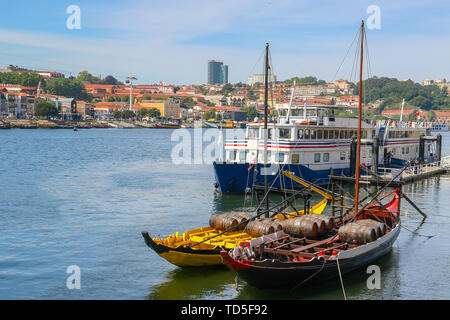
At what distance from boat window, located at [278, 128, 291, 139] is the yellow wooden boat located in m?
19.3

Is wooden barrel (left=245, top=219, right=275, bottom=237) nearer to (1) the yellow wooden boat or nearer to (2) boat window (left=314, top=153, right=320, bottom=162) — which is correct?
(1) the yellow wooden boat

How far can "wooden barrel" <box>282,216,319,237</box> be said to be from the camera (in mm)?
22230

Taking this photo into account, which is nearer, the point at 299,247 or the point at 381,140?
the point at 299,247

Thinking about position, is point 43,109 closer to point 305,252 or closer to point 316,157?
point 316,157

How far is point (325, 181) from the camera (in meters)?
43.8

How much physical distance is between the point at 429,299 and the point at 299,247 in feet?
17.3

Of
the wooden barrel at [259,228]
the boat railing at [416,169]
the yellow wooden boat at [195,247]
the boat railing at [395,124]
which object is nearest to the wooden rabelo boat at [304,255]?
the wooden barrel at [259,228]

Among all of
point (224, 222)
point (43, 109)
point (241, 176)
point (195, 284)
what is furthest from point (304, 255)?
point (43, 109)

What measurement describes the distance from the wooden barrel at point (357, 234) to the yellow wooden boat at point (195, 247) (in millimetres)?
4049

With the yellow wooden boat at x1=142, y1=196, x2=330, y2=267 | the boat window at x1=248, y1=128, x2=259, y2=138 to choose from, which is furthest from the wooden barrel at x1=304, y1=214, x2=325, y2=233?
the boat window at x1=248, y1=128, x2=259, y2=138

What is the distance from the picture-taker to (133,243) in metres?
26.3

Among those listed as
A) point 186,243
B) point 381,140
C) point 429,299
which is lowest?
point 429,299
